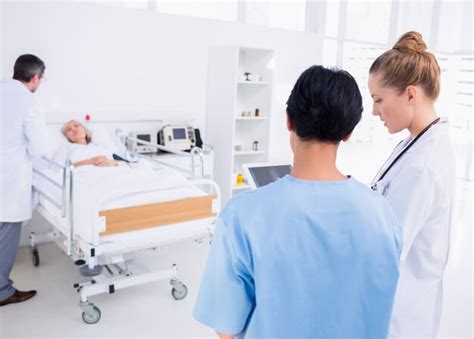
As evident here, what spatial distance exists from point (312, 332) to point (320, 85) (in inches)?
22.6

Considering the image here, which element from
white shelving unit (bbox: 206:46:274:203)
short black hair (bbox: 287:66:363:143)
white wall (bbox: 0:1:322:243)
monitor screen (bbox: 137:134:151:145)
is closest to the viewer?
short black hair (bbox: 287:66:363:143)

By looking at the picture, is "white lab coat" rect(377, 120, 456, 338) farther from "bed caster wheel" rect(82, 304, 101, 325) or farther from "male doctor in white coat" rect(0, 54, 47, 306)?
"male doctor in white coat" rect(0, 54, 47, 306)

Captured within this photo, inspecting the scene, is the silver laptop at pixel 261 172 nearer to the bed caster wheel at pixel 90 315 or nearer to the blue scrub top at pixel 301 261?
the blue scrub top at pixel 301 261

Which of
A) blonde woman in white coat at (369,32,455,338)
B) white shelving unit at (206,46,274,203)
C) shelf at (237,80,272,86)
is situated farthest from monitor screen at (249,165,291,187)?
shelf at (237,80,272,86)

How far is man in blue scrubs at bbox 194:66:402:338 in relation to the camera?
1.04 m

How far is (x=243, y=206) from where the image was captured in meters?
1.06

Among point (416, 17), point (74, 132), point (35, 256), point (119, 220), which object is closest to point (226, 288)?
point (119, 220)

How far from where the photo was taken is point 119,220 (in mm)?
3031

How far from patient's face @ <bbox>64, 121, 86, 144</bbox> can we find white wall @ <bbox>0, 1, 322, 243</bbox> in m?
0.15

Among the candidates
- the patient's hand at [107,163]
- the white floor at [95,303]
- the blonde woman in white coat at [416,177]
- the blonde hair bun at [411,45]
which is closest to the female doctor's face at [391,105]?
the blonde woman in white coat at [416,177]

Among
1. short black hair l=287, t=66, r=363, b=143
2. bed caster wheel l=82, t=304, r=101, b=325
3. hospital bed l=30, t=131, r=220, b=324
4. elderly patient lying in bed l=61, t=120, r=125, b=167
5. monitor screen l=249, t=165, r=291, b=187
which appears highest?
short black hair l=287, t=66, r=363, b=143

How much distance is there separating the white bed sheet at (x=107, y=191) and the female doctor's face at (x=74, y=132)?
0.54 metres

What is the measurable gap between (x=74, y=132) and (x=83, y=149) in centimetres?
24

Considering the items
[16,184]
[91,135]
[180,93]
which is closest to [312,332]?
[16,184]
